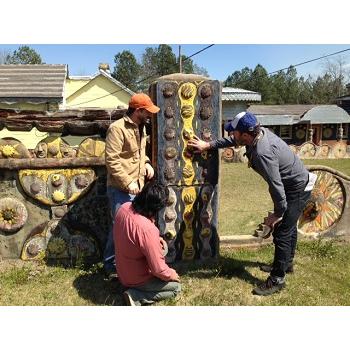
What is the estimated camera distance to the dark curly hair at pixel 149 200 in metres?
3.27

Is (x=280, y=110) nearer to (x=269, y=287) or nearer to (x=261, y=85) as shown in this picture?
(x=261, y=85)

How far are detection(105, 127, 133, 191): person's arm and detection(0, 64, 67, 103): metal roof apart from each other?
13.3 m

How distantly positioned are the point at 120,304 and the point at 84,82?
814 inches

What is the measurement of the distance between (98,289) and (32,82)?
15564mm

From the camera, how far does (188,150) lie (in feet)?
14.4

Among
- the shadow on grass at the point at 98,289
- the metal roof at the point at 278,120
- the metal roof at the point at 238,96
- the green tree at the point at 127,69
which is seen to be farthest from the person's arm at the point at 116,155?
the green tree at the point at 127,69

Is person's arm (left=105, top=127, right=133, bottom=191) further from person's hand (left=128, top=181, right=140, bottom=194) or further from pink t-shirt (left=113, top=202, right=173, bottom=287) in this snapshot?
pink t-shirt (left=113, top=202, right=173, bottom=287)

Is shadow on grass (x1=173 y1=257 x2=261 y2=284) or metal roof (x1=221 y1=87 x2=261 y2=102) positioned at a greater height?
metal roof (x1=221 y1=87 x2=261 y2=102)

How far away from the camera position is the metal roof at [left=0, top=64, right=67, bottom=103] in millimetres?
16078

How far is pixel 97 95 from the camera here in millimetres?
22734

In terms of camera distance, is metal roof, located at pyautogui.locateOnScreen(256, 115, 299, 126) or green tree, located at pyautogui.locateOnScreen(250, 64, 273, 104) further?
green tree, located at pyautogui.locateOnScreen(250, 64, 273, 104)

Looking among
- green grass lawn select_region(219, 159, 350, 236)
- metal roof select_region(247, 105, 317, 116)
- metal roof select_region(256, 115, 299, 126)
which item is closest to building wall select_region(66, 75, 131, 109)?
green grass lawn select_region(219, 159, 350, 236)

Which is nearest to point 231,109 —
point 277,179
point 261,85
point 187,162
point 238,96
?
point 238,96

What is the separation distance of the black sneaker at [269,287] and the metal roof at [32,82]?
46.2ft
